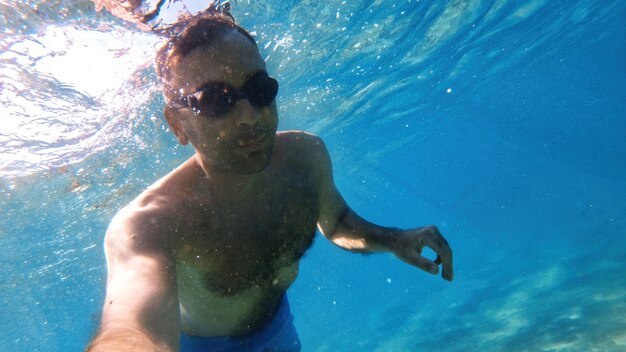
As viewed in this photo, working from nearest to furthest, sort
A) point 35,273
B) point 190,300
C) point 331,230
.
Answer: point 190,300 → point 331,230 → point 35,273

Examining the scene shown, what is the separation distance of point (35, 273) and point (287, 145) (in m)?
29.4

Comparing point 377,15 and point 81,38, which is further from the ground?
point 377,15

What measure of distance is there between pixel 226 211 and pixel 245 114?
2.98 feet

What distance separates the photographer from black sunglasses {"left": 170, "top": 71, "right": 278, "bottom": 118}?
11.3ft

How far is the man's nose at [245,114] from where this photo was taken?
136 inches

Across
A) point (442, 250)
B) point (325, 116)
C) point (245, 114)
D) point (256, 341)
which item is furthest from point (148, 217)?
point (325, 116)

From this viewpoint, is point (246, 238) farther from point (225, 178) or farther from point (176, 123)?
point (176, 123)

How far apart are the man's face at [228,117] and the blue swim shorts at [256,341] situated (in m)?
1.91

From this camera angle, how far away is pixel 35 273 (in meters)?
26.2

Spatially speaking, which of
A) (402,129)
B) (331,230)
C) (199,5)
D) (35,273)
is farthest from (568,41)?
(35,273)

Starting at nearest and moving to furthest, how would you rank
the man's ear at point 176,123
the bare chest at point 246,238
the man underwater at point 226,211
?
the man underwater at point 226,211 < the bare chest at point 246,238 < the man's ear at point 176,123

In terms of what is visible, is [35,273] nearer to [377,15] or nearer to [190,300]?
[377,15]

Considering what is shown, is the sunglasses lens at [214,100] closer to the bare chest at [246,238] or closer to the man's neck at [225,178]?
the man's neck at [225,178]

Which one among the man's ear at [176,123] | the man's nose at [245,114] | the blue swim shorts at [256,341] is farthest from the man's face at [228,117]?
the blue swim shorts at [256,341]
